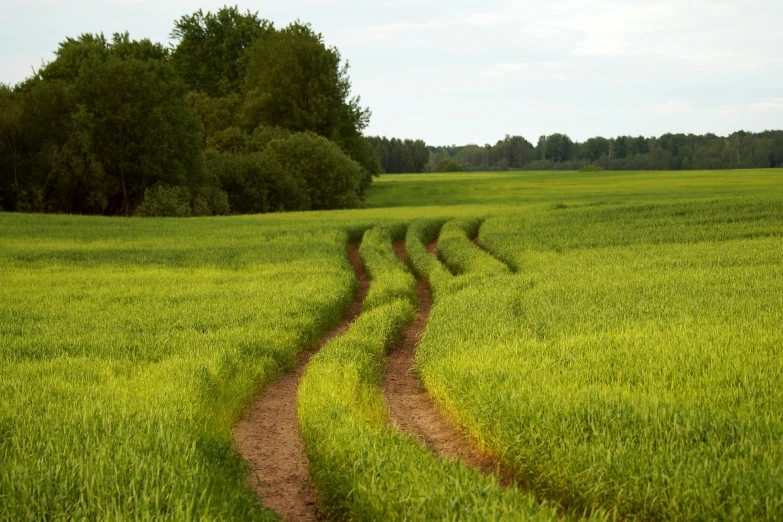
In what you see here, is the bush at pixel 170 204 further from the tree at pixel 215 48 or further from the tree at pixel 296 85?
the tree at pixel 215 48

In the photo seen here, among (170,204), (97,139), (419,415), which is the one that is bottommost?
(419,415)

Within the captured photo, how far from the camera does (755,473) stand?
5.36 metres

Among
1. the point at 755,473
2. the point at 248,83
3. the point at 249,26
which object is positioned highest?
the point at 249,26

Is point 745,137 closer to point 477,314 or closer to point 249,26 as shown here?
point 249,26

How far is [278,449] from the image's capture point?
8.06 meters

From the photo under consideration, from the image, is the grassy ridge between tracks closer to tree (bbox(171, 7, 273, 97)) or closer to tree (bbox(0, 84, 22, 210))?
tree (bbox(0, 84, 22, 210))

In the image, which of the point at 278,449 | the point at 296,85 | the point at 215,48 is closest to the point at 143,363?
the point at 278,449

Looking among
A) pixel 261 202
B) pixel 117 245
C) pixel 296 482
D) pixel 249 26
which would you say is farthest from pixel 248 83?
pixel 296 482

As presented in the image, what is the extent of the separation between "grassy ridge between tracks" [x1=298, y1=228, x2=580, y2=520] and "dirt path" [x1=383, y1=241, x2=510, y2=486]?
320 millimetres

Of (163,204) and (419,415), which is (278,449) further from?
(163,204)

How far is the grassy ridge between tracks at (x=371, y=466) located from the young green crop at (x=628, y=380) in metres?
0.73

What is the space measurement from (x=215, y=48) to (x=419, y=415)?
7588 cm

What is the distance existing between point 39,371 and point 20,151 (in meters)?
42.0

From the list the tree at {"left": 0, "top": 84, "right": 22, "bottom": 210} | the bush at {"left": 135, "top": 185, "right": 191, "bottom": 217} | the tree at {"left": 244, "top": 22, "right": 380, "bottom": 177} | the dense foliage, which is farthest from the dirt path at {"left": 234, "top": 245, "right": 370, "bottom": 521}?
the dense foliage
